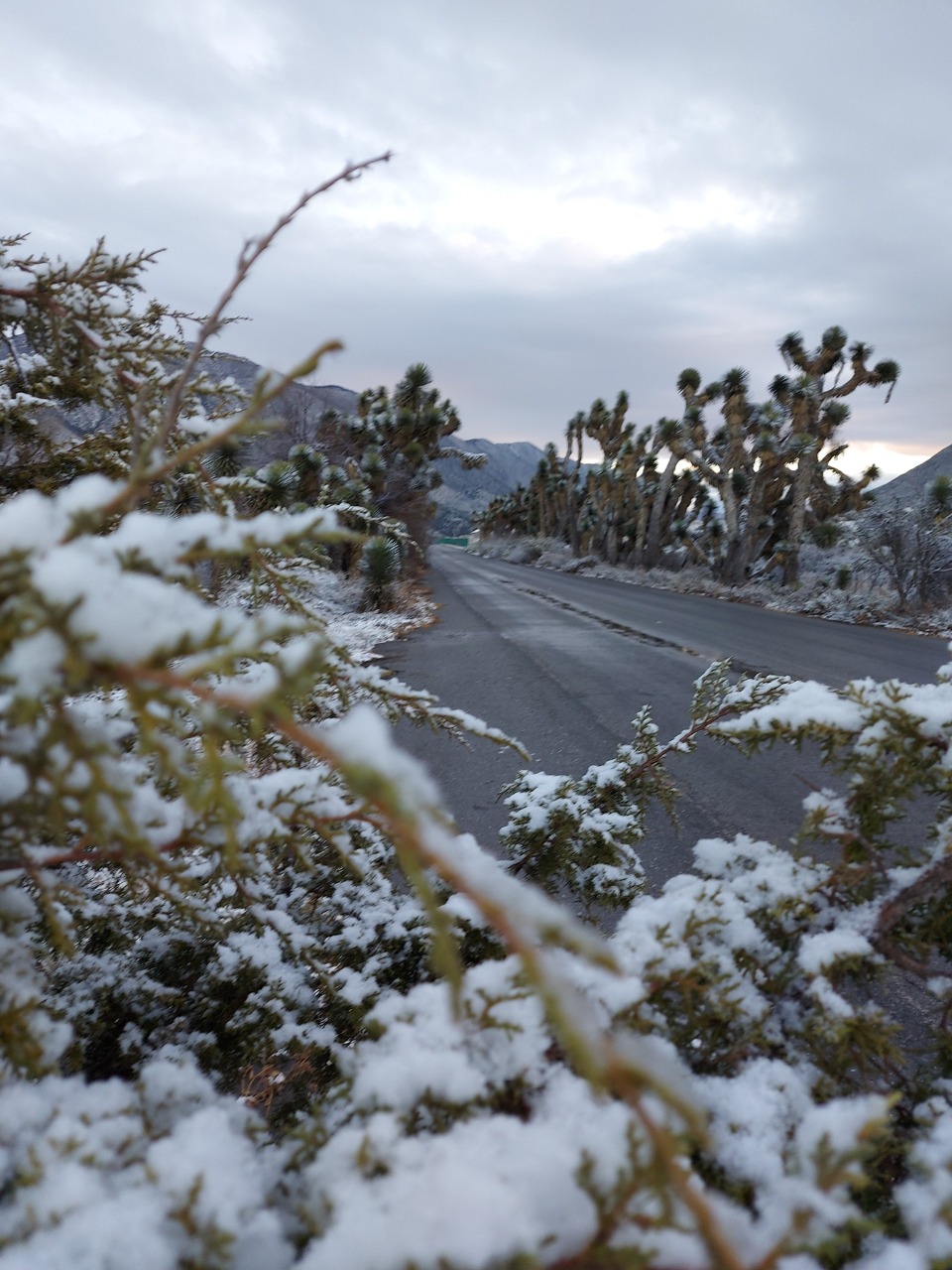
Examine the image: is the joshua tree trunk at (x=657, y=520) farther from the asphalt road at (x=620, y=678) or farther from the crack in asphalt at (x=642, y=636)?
the crack in asphalt at (x=642, y=636)

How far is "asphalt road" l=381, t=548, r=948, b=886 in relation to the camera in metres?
4.66

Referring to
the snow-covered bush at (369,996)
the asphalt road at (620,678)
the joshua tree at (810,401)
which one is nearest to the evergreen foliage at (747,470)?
the joshua tree at (810,401)

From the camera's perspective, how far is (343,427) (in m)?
23.0

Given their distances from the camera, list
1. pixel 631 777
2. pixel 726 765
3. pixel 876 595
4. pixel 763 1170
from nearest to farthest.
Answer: pixel 763 1170, pixel 631 777, pixel 726 765, pixel 876 595

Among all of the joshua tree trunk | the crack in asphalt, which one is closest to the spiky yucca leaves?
the crack in asphalt

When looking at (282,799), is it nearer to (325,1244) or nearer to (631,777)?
(325,1244)

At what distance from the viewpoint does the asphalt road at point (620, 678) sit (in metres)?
4.66

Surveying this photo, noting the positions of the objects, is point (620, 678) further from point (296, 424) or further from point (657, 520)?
point (657, 520)

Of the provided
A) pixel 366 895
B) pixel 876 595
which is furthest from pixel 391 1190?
pixel 876 595

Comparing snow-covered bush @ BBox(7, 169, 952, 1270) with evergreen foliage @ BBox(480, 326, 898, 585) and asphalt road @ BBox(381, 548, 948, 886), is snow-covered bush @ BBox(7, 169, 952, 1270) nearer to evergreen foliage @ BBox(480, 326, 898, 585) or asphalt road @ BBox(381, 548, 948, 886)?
asphalt road @ BBox(381, 548, 948, 886)

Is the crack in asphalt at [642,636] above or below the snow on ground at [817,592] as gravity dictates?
below

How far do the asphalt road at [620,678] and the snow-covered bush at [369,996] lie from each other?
0.52m

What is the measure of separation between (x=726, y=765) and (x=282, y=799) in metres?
5.00

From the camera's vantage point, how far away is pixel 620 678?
28.4 feet
